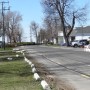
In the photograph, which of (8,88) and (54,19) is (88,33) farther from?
(8,88)

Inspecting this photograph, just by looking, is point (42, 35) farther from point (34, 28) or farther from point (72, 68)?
point (72, 68)

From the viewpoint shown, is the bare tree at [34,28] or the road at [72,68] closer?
the road at [72,68]

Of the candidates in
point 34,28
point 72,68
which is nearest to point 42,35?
point 34,28

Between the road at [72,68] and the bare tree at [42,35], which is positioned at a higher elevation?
the bare tree at [42,35]

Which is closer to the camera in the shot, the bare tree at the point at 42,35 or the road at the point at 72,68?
the road at the point at 72,68

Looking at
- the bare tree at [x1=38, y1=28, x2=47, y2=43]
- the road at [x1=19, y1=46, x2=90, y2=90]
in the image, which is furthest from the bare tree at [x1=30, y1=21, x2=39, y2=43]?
the road at [x1=19, y1=46, x2=90, y2=90]

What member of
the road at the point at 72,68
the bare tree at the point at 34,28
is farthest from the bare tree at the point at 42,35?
the road at the point at 72,68

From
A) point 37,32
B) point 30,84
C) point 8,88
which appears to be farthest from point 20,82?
point 37,32

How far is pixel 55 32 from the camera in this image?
150125 mm

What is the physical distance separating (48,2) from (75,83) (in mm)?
81677

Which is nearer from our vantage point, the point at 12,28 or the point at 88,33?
the point at 88,33

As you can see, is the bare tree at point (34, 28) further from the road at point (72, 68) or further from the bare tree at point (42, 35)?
the road at point (72, 68)

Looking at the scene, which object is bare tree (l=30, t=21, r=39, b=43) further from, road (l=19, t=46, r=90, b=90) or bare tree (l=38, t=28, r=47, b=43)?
road (l=19, t=46, r=90, b=90)

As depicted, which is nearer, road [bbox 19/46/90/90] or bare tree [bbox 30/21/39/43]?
road [bbox 19/46/90/90]
